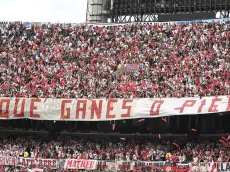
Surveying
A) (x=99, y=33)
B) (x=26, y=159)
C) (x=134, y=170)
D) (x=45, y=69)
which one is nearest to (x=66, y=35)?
(x=99, y=33)

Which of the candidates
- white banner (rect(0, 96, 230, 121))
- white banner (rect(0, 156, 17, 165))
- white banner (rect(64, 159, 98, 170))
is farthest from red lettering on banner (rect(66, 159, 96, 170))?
white banner (rect(0, 156, 17, 165))

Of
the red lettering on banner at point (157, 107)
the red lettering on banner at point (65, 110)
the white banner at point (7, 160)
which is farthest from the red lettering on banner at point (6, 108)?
the red lettering on banner at point (157, 107)

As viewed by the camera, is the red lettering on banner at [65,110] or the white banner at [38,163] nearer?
the white banner at [38,163]

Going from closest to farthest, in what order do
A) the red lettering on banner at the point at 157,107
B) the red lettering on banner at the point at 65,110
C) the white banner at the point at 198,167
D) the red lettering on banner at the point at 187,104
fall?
1. the white banner at the point at 198,167
2. the red lettering on banner at the point at 187,104
3. the red lettering on banner at the point at 157,107
4. the red lettering on banner at the point at 65,110

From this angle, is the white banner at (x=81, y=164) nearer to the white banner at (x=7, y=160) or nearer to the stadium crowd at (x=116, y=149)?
the stadium crowd at (x=116, y=149)

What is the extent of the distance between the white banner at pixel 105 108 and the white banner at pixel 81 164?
270 centimetres

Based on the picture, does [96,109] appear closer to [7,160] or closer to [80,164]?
[80,164]

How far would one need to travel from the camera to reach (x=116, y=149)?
28484mm

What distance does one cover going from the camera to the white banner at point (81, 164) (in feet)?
90.0

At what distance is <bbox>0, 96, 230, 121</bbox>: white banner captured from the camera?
Answer: 2642cm

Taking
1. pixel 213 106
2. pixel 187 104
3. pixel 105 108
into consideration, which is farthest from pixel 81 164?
pixel 213 106

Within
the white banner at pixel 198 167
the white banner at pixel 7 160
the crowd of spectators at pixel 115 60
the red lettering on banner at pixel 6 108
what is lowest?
the white banner at pixel 7 160

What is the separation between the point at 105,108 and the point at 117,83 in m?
2.32

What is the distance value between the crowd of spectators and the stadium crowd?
9.74ft
